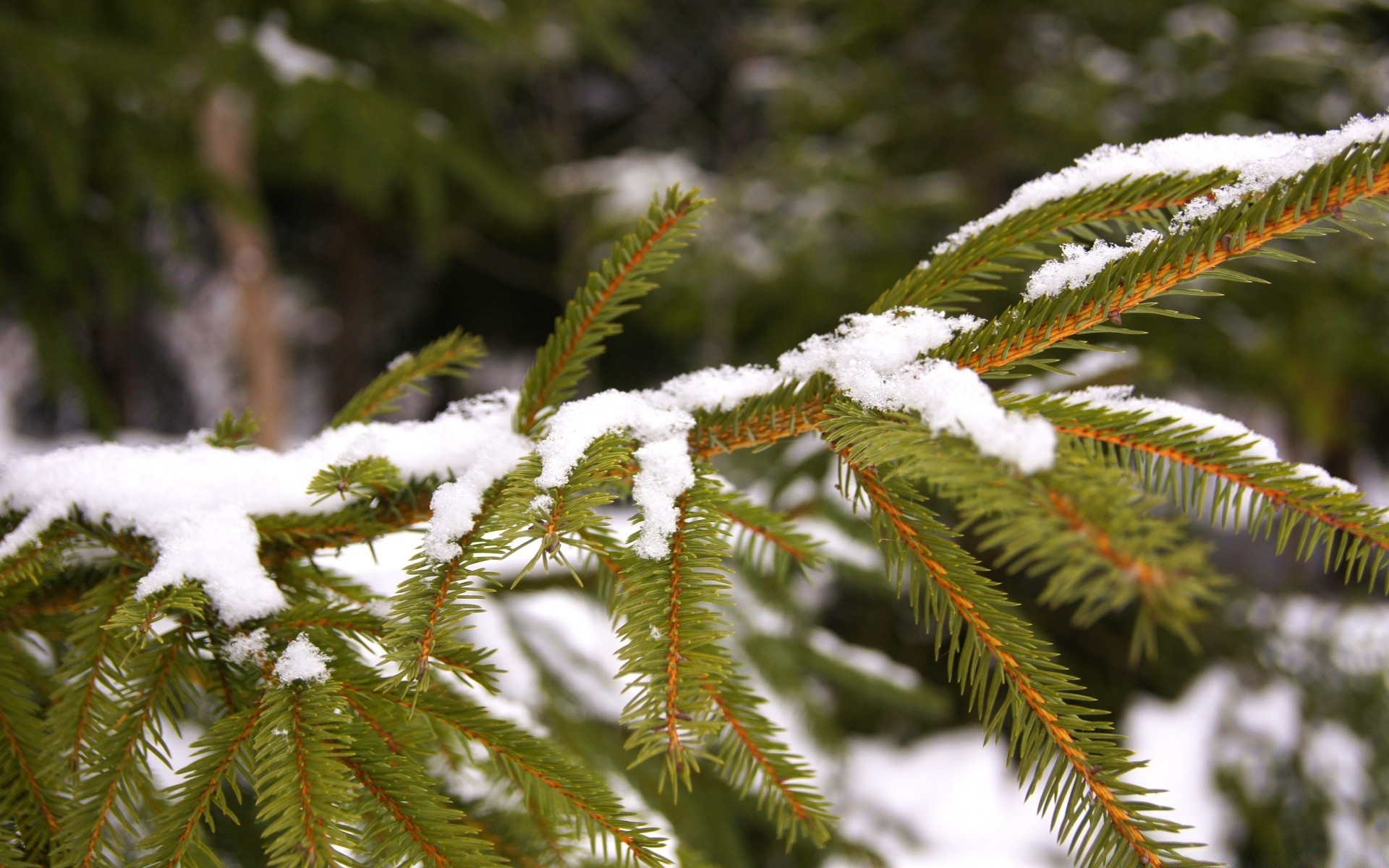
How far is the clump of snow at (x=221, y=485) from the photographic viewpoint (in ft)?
2.15

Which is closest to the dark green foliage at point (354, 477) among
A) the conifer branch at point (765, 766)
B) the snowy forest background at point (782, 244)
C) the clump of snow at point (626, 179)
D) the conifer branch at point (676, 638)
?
the conifer branch at point (676, 638)

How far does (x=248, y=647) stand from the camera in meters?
0.64

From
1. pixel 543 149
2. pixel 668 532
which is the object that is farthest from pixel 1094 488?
pixel 543 149

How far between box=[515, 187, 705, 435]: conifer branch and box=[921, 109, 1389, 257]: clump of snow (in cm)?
25

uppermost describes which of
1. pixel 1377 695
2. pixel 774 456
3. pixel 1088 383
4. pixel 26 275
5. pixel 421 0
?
pixel 421 0

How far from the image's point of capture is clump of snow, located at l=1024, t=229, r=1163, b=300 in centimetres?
61

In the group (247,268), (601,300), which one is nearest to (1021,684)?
(601,300)

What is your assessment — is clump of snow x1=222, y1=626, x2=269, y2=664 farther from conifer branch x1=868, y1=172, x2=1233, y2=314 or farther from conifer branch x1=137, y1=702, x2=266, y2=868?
conifer branch x1=868, y1=172, x2=1233, y2=314

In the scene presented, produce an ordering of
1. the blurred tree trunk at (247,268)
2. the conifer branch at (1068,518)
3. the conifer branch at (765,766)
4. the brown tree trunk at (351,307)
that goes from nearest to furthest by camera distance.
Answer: the conifer branch at (1068,518) < the conifer branch at (765,766) < the blurred tree trunk at (247,268) < the brown tree trunk at (351,307)

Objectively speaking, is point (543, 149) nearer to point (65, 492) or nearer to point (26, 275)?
point (26, 275)

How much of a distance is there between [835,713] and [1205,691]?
49.0 inches

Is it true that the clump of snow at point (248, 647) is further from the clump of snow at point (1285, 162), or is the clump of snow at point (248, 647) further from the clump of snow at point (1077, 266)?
the clump of snow at point (1285, 162)


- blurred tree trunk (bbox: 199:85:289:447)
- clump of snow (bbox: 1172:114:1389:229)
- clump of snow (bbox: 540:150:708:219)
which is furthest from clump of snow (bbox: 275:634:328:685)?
blurred tree trunk (bbox: 199:85:289:447)

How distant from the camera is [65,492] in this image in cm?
72
